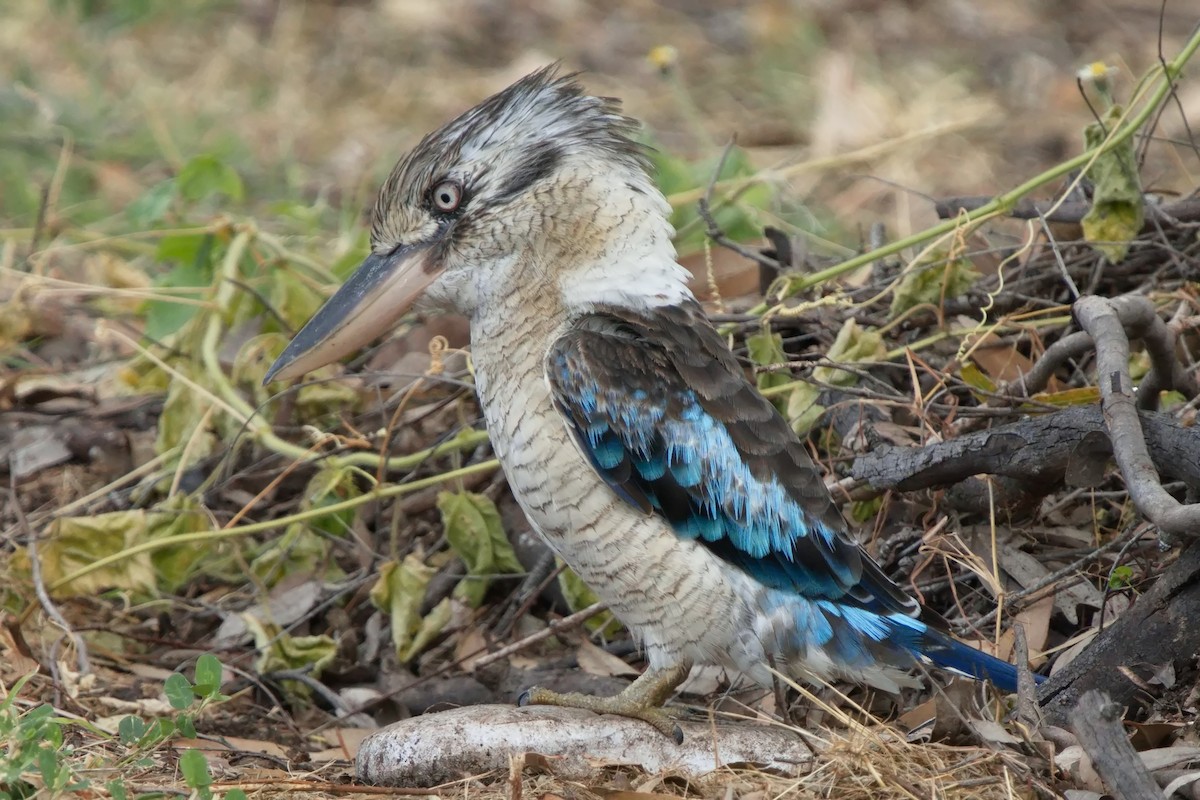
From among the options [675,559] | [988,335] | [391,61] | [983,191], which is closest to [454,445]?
[675,559]

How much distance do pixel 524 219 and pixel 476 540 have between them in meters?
1.21

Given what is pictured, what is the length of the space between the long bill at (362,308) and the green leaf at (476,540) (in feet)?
2.24

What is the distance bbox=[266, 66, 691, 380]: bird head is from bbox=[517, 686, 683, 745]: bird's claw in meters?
1.00

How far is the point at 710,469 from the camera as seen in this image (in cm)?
348

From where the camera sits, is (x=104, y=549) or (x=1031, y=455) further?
(x=104, y=549)

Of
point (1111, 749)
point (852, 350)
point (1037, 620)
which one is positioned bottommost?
point (1037, 620)

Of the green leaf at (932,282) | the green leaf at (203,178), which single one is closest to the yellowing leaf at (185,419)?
the green leaf at (203,178)

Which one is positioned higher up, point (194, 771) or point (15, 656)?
point (194, 771)

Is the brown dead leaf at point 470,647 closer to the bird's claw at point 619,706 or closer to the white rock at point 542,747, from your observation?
the bird's claw at point 619,706

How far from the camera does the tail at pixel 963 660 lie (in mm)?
3361

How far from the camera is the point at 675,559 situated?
3.45 m

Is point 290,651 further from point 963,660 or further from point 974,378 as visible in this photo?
point 974,378

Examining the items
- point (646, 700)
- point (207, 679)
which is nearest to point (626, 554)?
point (646, 700)

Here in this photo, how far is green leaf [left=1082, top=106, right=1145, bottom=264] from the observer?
4289 millimetres
